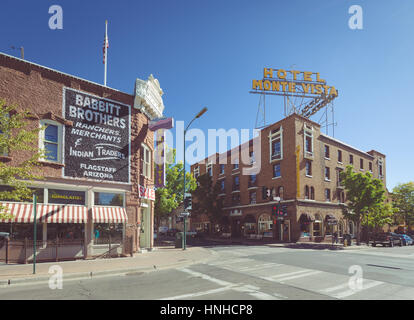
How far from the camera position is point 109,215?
1611cm

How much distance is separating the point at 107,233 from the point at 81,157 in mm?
4373

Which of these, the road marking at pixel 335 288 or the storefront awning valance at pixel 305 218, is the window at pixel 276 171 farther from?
the road marking at pixel 335 288

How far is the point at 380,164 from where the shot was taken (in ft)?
170

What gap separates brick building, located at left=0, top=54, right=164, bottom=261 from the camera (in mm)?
14438

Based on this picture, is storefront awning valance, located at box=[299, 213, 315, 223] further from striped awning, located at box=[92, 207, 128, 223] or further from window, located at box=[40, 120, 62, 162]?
window, located at box=[40, 120, 62, 162]

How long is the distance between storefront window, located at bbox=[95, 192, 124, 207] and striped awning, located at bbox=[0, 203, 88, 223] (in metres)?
0.90

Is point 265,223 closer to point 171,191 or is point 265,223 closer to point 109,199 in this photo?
point 171,191

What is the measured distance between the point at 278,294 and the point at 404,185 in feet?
208

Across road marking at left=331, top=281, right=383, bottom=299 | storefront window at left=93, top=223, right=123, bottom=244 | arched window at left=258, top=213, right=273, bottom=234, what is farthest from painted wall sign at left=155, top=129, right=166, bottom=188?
arched window at left=258, top=213, right=273, bottom=234

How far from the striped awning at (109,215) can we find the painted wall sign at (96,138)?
1.64m

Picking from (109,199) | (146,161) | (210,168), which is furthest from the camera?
(210,168)

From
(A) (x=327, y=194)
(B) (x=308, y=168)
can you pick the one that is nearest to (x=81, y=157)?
(B) (x=308, y=168)

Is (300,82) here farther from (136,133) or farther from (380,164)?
(136,133)
